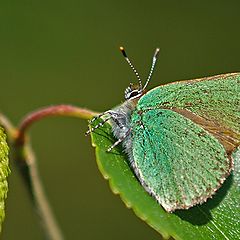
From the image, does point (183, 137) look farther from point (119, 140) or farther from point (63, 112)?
point (63, 112)

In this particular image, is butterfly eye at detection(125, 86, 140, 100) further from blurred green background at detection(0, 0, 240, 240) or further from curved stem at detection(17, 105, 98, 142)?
blurred green background at detection(0, 0, 240, 240)

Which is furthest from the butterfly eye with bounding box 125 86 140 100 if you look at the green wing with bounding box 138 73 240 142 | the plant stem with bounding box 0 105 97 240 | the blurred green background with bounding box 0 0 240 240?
the blurred green background with bounding box 0 0 240 240

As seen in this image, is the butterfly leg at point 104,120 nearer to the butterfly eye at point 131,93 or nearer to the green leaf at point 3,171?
the butterfly eye at point 131,93

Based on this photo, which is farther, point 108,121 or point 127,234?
point 127,234

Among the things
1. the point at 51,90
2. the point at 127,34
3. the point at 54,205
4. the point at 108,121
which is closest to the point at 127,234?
the point at 54,205

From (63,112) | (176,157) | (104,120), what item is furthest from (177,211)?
(63,112)

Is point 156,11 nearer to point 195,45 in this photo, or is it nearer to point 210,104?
point 195,45

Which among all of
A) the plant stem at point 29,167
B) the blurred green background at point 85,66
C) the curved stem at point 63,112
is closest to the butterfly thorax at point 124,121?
the curved stem at point 63,112

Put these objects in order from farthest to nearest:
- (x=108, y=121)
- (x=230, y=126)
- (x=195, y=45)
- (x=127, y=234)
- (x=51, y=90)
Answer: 1. (x=195, y=45)
2. (x=51, y=90)
3. (x=127, y=234)
4. (x=108, y=121)
5. (x=230, y=126)
